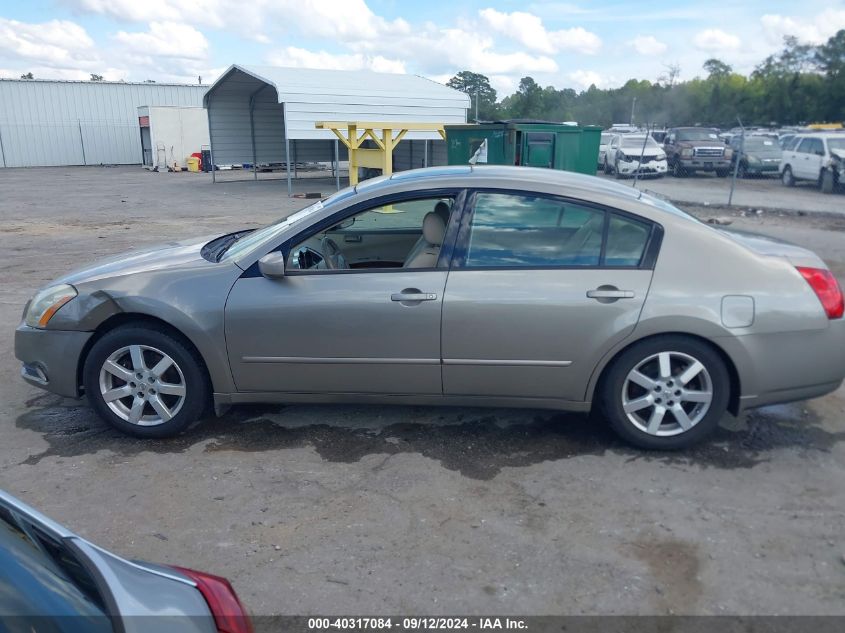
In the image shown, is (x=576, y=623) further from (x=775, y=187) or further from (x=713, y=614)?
(x=775, y=187)

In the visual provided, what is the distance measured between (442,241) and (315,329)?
0.89 meters

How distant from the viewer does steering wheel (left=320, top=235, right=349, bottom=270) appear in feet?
15.1

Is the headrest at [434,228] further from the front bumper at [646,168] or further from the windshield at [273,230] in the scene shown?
the front bumper at [646,168]

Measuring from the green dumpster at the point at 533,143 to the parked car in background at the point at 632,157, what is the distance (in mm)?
10427

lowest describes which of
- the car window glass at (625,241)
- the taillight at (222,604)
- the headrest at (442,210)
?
the taillight at (222,604)

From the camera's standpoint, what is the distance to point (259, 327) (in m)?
4.00

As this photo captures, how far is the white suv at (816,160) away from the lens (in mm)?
20203

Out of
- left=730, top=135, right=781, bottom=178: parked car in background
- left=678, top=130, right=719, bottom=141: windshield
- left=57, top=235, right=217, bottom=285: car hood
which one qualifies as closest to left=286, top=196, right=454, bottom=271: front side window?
left=57, top=235, right=217, bottom=285: car hood

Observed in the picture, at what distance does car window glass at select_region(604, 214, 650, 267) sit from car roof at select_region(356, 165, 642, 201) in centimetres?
18

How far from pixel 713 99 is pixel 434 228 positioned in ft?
181

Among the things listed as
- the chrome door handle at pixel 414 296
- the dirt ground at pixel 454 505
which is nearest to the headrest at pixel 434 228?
the chrome door handle at pixel 414 296

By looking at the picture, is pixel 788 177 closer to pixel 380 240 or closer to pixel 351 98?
pixel 351 98

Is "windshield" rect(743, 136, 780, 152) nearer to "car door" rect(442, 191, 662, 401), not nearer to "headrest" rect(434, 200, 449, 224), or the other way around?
"car door" rect(442, 191, 662, 401)

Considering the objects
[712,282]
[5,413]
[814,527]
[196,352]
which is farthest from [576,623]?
[5,413]
